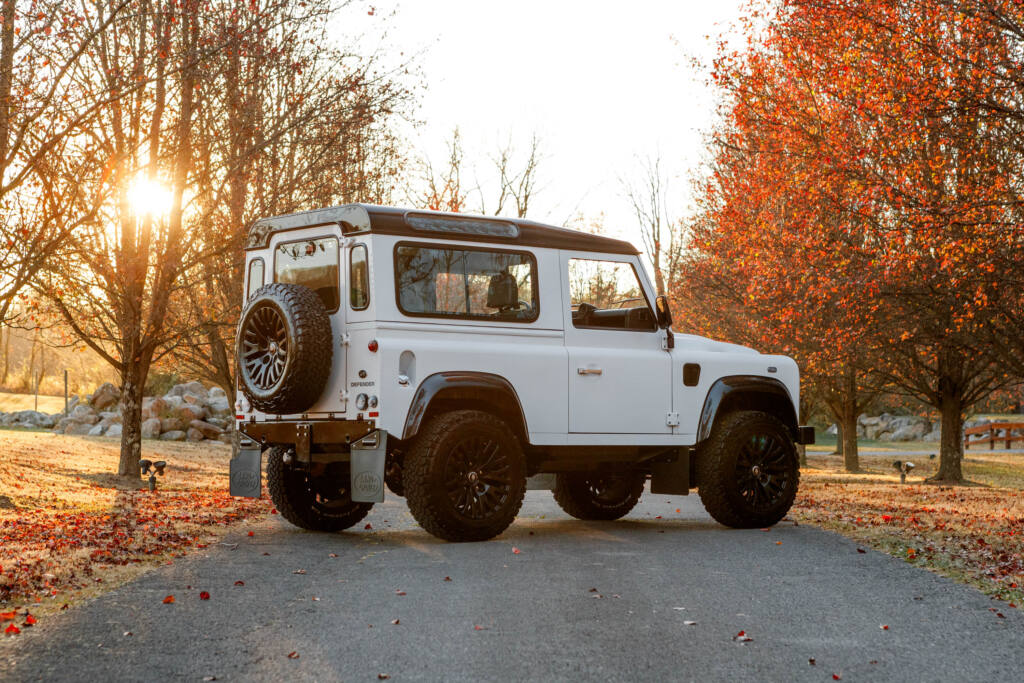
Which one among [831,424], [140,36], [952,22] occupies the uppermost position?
[140,36]

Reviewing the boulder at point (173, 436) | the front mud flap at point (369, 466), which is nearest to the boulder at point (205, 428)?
the boulder at point (173, 436)

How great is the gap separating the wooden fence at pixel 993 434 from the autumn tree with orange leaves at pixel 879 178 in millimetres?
22064

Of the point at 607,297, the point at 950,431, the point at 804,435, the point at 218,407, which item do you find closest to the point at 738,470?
the point at 804,435

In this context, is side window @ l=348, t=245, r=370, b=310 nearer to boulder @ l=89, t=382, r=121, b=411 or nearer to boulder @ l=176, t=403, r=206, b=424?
boulder @ l=176, t=403, r=206, b=424

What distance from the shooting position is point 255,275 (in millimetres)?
10312

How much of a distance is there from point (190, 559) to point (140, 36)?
10331mm

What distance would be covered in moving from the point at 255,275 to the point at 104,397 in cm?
2500

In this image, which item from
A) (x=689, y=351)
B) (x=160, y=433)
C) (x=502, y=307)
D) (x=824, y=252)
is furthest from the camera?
(x=160, y=433)

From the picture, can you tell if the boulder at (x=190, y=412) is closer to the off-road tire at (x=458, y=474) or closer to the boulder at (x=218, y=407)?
the boulder at (x=218, y=407)

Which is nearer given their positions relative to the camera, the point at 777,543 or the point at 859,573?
the point at 859,573

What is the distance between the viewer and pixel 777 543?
9930 millimetres

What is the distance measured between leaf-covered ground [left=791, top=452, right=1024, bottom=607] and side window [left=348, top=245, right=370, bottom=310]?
496cm

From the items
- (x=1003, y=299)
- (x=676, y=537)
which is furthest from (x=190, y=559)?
(x=1003, y=299)

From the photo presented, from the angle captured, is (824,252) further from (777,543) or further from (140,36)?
(140,36)
